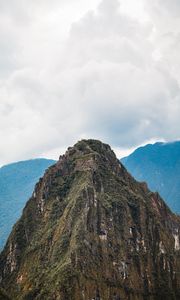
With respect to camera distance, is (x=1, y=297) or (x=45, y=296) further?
(x=45, y=296)

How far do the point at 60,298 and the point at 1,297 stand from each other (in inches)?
1011

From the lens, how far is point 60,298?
7628 inches

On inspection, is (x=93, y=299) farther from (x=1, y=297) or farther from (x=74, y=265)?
(x=1, y=297)

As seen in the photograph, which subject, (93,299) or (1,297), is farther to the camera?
(93,299)

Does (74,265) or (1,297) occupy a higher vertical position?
(74,265)

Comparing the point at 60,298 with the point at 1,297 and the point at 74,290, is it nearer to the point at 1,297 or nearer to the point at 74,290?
the point at 74,290

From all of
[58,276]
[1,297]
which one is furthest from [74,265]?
[1,297]

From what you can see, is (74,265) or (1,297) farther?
(74,265)

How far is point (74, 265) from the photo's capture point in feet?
652

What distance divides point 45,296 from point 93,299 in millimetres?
16426

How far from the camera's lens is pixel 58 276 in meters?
197

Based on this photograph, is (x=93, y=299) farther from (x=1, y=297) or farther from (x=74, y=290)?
(x=1, y=297)

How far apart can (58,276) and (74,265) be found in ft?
21.5

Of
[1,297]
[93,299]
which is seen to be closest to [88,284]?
[93,299]
